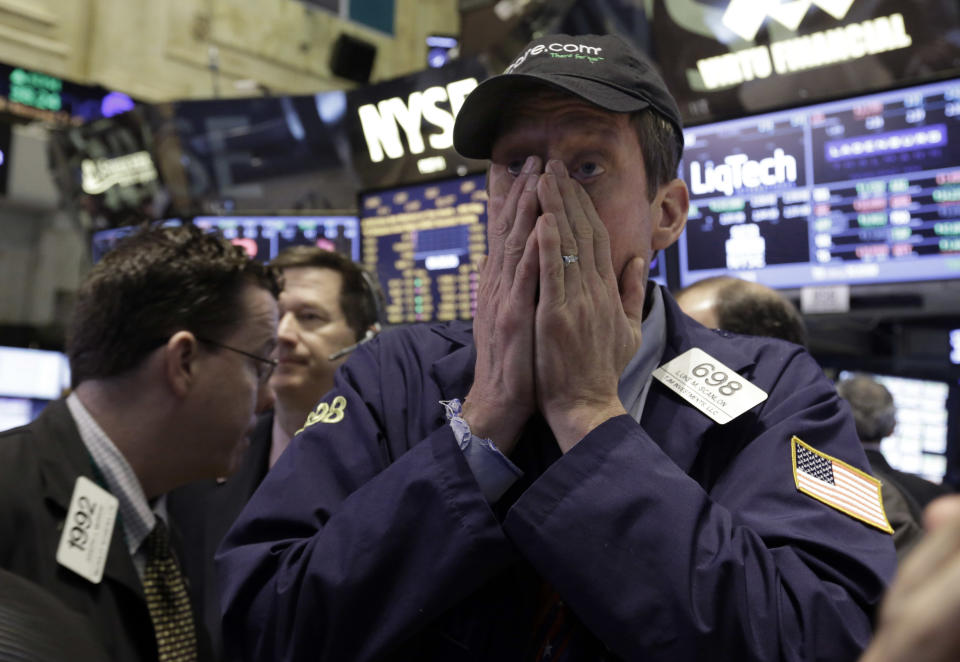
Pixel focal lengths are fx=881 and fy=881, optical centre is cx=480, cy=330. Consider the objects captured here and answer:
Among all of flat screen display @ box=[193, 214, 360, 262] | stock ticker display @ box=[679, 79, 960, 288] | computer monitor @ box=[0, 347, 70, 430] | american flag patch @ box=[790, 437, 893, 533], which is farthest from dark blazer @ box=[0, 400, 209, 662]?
computer monitor @ box=[0, 347, 70, 430]

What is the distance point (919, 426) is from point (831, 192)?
1769 millimetres

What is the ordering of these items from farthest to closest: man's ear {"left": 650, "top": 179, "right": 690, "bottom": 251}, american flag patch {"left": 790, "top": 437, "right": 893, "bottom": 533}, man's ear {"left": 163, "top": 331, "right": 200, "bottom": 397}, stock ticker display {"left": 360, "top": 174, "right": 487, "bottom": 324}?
stock ticker display {"left": 360, "top": 174, "right": 487, "bottom": 324} < man's ear {"left": 163, "top": 331, "right": 200, "bottom": 397} < man's ear {"left": 650, "top": 179, "right": 690, "bottom": 251} < american flag patch {"left": 790, "top": 437, "right": 893, "bottom": 533}

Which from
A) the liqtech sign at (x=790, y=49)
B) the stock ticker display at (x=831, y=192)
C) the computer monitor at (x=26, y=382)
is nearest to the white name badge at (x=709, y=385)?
the stock ticker display at (x=831, y=192)

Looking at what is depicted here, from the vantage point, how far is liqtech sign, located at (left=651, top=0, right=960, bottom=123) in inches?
111

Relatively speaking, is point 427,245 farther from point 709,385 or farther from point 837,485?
point 837,485

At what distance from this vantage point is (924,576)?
294 millimetres

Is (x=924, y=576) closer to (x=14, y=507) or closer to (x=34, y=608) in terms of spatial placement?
(x=34, y=608)

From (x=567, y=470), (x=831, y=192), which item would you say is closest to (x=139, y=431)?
(x=567, y=470)

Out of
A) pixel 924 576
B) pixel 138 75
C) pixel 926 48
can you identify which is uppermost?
pixel 138 75

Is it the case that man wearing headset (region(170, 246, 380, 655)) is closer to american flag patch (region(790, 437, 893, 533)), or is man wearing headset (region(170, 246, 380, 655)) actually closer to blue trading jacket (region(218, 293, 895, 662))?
blue trading jacket (region(218, 293, 895, 662))

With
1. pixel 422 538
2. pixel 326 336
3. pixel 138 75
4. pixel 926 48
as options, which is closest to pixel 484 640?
pixel 422 538

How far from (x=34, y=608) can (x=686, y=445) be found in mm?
746

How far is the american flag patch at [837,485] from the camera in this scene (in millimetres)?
1023

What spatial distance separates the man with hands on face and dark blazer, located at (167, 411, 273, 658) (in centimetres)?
106
